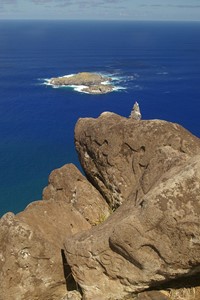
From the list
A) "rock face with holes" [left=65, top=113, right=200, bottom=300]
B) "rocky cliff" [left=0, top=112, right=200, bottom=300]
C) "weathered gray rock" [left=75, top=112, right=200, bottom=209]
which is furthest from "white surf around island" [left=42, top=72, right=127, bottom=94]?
"rock face with holes" [left=65, top=113, right=200, bottom=300]

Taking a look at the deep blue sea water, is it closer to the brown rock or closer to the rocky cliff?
the rocky cliff

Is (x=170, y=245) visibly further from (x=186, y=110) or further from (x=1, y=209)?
(x=186, y=110)

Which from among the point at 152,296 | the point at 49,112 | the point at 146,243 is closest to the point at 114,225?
the point at 146,243

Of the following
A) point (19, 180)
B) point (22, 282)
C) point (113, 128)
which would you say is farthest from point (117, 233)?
point (19, 180)

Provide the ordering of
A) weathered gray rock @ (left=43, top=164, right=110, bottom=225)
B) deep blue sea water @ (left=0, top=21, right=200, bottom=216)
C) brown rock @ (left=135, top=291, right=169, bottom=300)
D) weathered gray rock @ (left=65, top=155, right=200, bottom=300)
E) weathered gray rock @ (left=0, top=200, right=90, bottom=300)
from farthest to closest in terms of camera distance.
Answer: deep blue sea water @ (left=0, top=21, right=200, bottom=216)
weathered gray rock @ (left=43, top=164, right=110, bottom=225)
weathered gray rock @ (left=0, top=200, right=90, bottom=300)
brown rock @ (left=135, top=291, right=169, bottom=300)
weathered gray rock @ (left=65, top=155, right=200, bottom=300)

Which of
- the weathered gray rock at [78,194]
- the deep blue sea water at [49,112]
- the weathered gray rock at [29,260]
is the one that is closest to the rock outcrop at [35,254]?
the weathered gray rock at [29,260]

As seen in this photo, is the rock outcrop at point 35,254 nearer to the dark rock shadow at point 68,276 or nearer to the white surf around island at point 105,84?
the dark rock shadow at point 68,276
